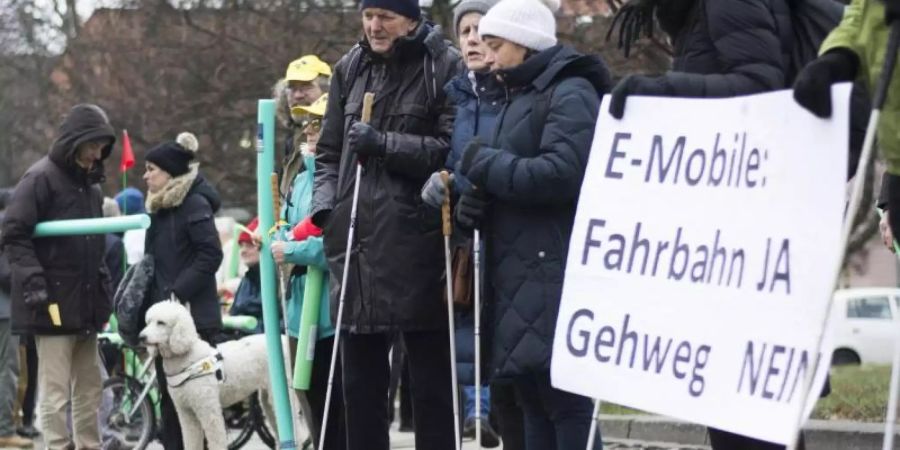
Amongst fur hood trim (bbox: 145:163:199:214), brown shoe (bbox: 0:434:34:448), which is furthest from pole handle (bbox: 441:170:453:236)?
brown shoe (bbox: 0:434:34:448)

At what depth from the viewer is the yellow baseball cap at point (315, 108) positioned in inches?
356

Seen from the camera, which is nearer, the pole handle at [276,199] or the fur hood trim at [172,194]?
the pole handle at [276,199]

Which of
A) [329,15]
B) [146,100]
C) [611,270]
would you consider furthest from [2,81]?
[611,270]

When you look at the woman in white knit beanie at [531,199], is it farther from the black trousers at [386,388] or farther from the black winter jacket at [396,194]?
the black trousers at [386,388]

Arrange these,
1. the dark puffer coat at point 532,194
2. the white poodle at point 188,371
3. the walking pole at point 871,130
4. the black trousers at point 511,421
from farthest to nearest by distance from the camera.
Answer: the white poodle at point 188,371 < the black trousers at point 511,421 < the dark puffer coat at point 532,194 < the walking pole at point 871,130

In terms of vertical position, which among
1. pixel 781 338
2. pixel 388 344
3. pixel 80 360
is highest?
pixel 781 338

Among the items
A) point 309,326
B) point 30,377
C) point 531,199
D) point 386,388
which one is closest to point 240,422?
point 30,377

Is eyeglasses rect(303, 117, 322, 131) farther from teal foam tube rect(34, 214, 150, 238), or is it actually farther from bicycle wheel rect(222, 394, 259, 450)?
bicycle wheel rect(222, 394, 259, 450)

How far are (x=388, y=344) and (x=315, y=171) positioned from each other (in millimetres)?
850

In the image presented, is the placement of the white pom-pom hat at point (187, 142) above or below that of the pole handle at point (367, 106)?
below

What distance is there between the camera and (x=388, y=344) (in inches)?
312

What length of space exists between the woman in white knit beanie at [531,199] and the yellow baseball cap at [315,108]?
2056mm

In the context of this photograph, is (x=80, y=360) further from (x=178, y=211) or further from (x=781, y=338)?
(x=781, y=338)

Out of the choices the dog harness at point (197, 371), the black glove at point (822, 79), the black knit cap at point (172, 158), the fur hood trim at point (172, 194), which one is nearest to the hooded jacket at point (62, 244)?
the black knit cap at point (172, 158)
